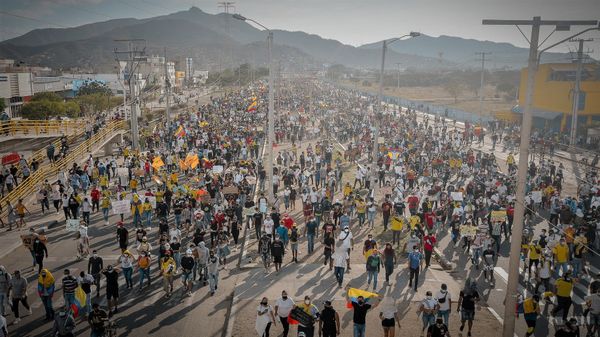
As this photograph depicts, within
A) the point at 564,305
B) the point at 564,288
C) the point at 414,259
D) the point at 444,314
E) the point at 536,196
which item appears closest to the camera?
the point at 444,314

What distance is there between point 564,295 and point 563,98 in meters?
41.8

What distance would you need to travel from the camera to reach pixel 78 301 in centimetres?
1088

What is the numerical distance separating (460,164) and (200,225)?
56.8 feet

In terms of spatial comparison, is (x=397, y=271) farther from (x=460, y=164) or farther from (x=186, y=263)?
(x=460, y=164)

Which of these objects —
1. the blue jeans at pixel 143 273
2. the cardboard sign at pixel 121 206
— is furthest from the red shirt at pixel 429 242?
the cardboard sign at pixel 121 206

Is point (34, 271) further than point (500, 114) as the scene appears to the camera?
No

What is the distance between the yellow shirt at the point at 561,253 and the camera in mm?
13359

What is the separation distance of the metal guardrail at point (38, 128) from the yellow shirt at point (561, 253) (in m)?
31.0

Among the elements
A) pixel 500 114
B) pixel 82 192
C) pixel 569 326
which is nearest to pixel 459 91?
pixel 500 114

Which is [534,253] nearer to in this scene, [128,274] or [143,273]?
[143,273]

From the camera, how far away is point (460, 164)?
27.3m

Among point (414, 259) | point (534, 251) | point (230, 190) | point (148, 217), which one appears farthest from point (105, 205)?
point (534, 251)

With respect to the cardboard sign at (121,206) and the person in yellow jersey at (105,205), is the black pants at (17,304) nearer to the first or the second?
the cardboard sign at (121,206)

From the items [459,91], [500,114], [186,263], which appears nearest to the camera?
[186,263]
